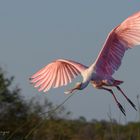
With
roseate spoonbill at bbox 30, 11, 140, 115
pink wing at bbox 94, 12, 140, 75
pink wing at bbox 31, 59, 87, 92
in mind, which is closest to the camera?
roseate spoonbill at bbox 30, 11, 140, 115

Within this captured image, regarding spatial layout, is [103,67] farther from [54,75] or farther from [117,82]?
[54,75]

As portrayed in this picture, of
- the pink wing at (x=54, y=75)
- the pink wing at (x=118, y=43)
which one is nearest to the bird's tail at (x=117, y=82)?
the pink wing at (x=118, y=43)

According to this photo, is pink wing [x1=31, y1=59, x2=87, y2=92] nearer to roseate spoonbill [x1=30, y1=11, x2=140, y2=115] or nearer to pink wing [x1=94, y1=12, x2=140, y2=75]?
roseate spoonbill [x1=30, y1=11, x2=140, y2=115]

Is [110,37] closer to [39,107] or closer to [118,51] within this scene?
[118,51]

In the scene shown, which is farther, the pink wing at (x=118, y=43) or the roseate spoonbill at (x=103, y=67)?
the pink wing at (x=118, y=43)

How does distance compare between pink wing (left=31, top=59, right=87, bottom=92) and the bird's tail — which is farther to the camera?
pink wing (left=31, top=59, right=87, bottom=92)

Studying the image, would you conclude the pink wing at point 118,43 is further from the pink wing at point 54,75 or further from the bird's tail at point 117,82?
the pink wing at point 54,75

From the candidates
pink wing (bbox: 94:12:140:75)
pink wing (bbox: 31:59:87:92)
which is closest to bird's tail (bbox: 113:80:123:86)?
pink wing (bbox: 94:12:140:75)

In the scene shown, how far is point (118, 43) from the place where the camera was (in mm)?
9672

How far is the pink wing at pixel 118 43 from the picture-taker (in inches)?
368

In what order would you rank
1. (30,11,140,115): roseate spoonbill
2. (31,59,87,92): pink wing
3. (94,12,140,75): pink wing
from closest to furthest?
(30,11,140,115): roseate spoonbill < (94,12,140,75): pink wing < (31,59,87,92): pink wing

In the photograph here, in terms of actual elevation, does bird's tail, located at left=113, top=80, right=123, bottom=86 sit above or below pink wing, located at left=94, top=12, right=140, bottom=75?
below

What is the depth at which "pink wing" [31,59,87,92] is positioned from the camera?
10.1m

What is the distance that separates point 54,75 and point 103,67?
4.76ft
